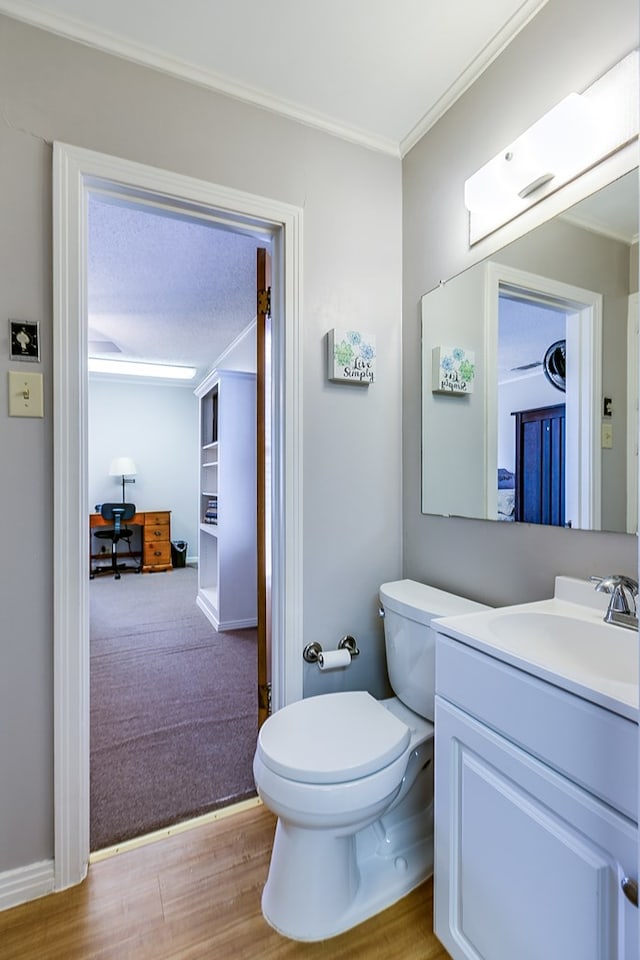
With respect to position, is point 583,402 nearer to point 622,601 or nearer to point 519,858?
point 622,601

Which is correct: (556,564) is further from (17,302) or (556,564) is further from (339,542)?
(17,302)

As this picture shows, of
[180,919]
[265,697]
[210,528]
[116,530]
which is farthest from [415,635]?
[116,530]

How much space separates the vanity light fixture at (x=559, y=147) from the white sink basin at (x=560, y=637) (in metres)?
1.06

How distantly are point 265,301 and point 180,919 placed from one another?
194cm

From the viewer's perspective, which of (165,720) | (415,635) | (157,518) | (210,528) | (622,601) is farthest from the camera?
(157,518)

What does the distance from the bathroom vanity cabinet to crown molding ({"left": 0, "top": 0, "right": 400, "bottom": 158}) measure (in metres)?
1.78

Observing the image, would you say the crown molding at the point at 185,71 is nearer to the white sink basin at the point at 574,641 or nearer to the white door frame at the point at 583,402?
the white door frame at the point at 583,402

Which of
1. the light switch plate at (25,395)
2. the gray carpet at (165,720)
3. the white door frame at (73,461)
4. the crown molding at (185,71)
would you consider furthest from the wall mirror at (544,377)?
the gray carpet at (165,720)

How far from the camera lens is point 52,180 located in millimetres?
1239

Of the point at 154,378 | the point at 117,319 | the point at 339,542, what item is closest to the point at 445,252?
A: the point at 339,542

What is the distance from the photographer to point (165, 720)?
84.6 inches

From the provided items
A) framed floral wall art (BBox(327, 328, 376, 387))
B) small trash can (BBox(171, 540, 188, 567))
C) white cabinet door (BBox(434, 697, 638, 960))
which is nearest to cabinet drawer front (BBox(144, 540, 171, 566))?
small trash can (BBox(171, 540, 188, 567))

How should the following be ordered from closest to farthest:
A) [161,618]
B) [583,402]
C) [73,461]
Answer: [583,402]
[73,461]
[161,618]

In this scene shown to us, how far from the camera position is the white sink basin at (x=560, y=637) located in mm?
838
